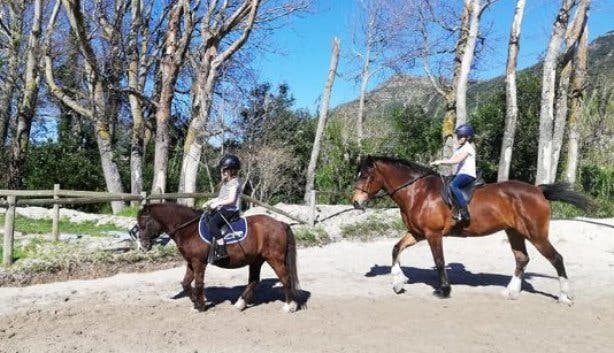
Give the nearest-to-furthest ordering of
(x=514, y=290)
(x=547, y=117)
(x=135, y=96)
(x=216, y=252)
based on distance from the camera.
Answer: (x=216, y=252)
(x=514, y=290)
(x=547, y=117)
(x=135, y=96)

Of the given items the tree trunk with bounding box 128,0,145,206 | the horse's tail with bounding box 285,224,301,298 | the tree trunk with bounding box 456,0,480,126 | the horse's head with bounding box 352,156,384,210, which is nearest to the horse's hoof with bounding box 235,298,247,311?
the horse's tail with bounding box 285,224,301,298

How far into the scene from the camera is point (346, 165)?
26.1m

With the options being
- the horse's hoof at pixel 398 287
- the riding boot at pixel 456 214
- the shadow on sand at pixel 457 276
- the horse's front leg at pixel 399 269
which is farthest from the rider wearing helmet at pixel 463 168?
the shadow on sand at pixel 457 276

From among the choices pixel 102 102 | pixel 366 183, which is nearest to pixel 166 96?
pixel 102 102

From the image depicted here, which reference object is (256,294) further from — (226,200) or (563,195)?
(563,195)

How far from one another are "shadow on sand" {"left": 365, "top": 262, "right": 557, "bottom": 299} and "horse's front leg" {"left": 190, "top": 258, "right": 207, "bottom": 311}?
3.71 metres

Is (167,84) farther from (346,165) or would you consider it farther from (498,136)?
(498,136)

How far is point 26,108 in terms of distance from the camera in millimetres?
22234

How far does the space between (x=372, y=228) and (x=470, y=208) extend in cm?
639

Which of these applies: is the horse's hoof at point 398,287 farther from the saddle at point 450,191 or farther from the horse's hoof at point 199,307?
the horse's hoof at point 199,307

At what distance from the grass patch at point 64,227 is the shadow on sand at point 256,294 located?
16.0 feet

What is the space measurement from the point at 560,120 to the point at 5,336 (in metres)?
17.2

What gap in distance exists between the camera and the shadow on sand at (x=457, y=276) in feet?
30.8

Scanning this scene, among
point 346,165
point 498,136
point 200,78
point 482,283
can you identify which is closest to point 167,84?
point 200,78
